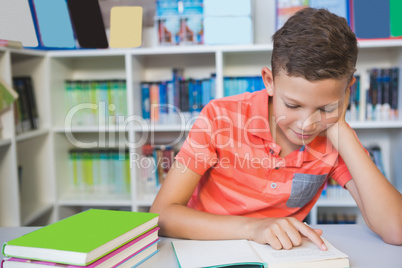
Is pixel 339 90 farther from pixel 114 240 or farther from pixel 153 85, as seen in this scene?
pixel 153 85

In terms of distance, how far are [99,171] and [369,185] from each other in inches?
71.2

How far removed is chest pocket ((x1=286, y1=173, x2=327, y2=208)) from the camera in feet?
3.74

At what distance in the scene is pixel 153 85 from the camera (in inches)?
93.3

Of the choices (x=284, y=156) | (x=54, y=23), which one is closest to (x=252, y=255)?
(x=284, y=156)

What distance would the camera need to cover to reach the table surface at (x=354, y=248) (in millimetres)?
797

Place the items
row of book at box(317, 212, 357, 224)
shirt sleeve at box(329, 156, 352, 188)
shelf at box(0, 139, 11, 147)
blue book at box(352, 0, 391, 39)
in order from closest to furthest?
shirt sleeve at box(329, 156, 352, 188) < blue book at box(352, 0, 391, 39) < shelf at box(0, 139, 11, 147) < row of book at box(317, 212, 357, 224)

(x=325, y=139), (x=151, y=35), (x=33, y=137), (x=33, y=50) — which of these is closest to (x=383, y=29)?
(x=325, y=139)

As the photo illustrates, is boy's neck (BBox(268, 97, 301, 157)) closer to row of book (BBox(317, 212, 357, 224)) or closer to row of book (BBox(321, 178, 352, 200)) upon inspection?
row of book (BBox(321, 178, 352, 200))

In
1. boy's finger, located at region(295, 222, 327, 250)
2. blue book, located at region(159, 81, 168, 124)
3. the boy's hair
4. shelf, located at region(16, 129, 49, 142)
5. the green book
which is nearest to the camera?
the green book

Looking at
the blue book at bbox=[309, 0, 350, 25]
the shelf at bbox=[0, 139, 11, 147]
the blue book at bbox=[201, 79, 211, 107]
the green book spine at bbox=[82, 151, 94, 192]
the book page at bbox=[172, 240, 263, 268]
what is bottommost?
the green book spine at bbox=[82, 151, 94, 192]

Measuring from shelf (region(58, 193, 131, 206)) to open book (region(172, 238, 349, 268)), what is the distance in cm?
152

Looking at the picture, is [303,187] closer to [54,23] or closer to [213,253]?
[213,253]

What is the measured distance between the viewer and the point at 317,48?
91 cm

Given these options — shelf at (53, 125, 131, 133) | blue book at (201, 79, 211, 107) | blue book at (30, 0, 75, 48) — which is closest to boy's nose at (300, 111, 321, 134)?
blue book at (30, 0, 75, 48)
